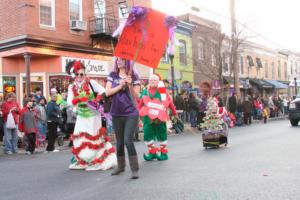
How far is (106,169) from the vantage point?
7.25 m

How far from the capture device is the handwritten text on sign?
20.4ft

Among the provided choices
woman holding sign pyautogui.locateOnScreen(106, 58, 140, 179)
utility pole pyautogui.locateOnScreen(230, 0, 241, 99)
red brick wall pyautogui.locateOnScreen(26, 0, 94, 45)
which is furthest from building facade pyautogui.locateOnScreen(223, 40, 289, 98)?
woman holding sign pyautogui.locateOnScreen(106, 58, 140, 179)

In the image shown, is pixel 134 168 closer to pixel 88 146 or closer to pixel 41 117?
pixel 88 146

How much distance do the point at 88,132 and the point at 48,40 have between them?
41.5 feet

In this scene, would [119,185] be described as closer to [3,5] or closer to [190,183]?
[190,183]

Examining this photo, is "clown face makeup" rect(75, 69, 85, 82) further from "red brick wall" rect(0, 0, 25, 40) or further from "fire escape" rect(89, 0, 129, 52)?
"fire escape" rect(89, 0, 129, 52)

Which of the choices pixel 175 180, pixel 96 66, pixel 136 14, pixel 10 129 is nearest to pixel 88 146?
pixel 175 180

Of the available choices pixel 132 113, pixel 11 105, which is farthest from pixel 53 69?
pixel 132 113

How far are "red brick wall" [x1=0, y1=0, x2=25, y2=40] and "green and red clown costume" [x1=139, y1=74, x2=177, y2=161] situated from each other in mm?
11817

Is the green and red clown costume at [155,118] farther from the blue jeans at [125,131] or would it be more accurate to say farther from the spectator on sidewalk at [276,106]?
the spectator on sidewalk at [276,106]

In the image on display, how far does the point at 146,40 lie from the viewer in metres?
6.26

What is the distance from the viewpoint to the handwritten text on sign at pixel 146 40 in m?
6.20

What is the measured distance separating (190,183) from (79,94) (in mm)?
2879

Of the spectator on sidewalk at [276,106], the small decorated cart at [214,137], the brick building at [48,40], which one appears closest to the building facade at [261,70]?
the spectator on sidewalk at [276,106]
